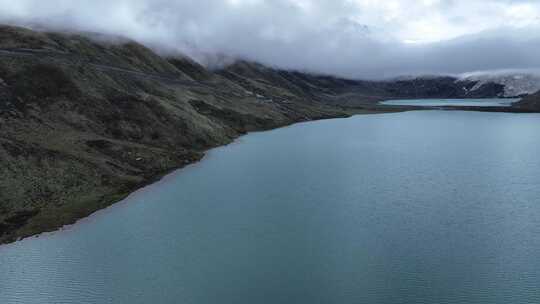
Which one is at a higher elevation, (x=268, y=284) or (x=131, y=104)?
(x=131, y=104)

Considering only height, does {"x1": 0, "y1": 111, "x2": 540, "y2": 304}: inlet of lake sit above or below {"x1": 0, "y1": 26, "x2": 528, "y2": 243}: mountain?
below

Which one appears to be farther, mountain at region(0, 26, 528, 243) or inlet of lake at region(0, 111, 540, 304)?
mountain at region(0, 26, 528, 243)

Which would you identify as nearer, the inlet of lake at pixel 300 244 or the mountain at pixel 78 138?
the inlet of lake at pixel 300 244

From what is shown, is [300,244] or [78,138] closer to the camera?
[300,244]

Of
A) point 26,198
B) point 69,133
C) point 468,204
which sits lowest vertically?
point 468,204

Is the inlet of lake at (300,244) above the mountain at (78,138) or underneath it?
underneath

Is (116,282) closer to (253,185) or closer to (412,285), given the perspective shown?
(412,285)

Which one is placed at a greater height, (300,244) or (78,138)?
(78,138)

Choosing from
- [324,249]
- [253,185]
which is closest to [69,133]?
[253,185]
